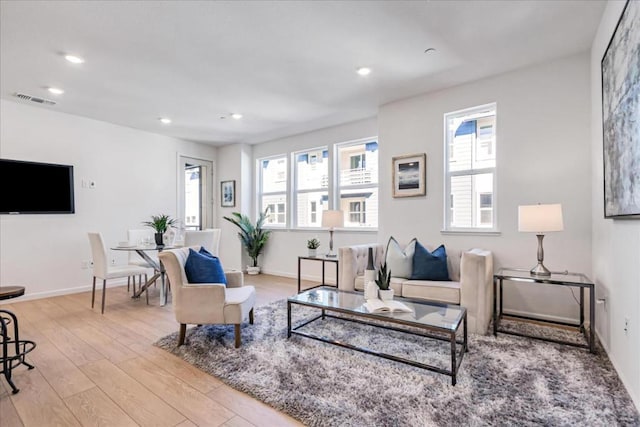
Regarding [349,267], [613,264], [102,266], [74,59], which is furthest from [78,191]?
[613,264]

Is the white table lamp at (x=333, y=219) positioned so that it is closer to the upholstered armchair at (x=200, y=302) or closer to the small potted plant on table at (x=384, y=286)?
the small potted plant on table at (x=384, y=286)

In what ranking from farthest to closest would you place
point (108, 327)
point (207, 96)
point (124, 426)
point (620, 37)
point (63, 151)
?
point (63, 151) < point (207, 96) < point (108, 327) < point (620, 37) < point (124, 426)

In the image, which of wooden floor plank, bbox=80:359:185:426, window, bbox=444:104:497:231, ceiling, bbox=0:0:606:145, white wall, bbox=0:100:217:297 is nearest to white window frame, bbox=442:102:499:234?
window, bbox=444:104:497:231

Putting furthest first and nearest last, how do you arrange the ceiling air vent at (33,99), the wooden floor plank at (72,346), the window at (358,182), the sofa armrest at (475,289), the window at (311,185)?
the window at (311,185) → the window at (358,182) → the ceiling air vent at (33,99) → the sofa armrest at (475,289) → the wooden floor plank at (72,346)

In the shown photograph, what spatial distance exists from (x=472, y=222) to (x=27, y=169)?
575 cm

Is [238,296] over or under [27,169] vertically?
under

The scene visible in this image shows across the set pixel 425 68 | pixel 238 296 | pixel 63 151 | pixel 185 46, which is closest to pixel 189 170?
pixel 63 151

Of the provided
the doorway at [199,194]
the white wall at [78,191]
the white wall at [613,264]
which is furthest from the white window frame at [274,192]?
the white wall at [613,264]

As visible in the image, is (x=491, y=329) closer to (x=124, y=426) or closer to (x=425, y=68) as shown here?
(x=425, y=68)

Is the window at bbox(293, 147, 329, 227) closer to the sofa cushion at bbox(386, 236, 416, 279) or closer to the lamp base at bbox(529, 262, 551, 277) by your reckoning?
the sofa cushion at bbox(386, 236, 416, 279)

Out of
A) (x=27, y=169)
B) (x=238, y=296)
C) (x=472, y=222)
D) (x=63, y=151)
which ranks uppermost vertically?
(x=63, y=151)

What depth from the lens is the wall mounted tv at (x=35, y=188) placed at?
398cm

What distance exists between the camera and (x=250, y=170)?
6.44m

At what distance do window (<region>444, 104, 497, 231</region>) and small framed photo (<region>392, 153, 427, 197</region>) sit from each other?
28 cm
